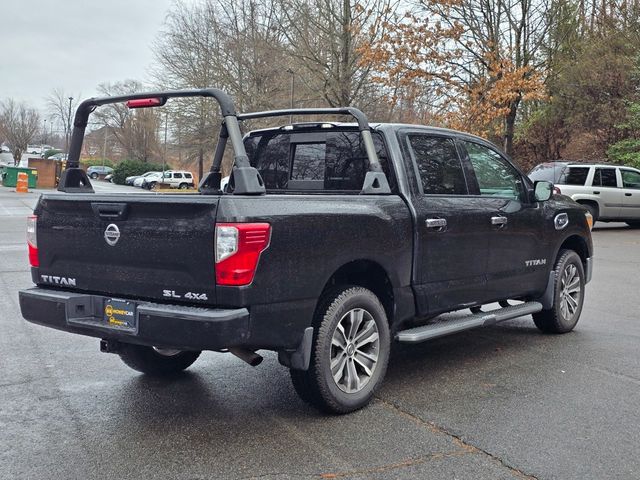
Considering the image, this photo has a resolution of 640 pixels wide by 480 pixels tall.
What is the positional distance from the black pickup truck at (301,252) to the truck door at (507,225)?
18mm

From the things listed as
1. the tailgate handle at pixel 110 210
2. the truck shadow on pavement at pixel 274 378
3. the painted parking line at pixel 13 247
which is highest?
the tailgate handle at pixel 110 210

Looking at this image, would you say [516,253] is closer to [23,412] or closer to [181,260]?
[181,260]

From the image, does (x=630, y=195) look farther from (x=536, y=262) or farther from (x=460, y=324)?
(x=460, y=324)

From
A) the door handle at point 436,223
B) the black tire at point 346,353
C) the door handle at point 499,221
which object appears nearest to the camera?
the black tire at point 346,353

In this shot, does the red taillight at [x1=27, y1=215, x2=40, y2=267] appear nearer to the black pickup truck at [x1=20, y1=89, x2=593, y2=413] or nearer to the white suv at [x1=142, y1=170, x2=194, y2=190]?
the black pickup truck at [x1=20, y1=89, x2=593, y2=413]

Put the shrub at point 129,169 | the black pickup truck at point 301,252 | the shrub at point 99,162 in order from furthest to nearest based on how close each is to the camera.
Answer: the shrub at point 99,162
the shrub at point 129,169
the black pickup truck at point 301,252

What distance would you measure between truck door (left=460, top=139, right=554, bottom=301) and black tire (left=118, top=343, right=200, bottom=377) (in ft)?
8.13

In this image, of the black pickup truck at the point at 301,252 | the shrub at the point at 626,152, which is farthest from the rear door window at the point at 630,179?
the black pickup truck at the point at 301,252

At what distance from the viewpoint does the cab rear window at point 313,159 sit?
5031 millimetres

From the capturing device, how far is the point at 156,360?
5043mm

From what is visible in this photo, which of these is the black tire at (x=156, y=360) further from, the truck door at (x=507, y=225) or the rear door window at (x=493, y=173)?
the rear door window at (x=493, y=173)

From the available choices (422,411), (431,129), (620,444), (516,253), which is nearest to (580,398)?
(620,444)

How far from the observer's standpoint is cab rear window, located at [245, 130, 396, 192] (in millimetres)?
5031

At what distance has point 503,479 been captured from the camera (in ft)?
11.1
